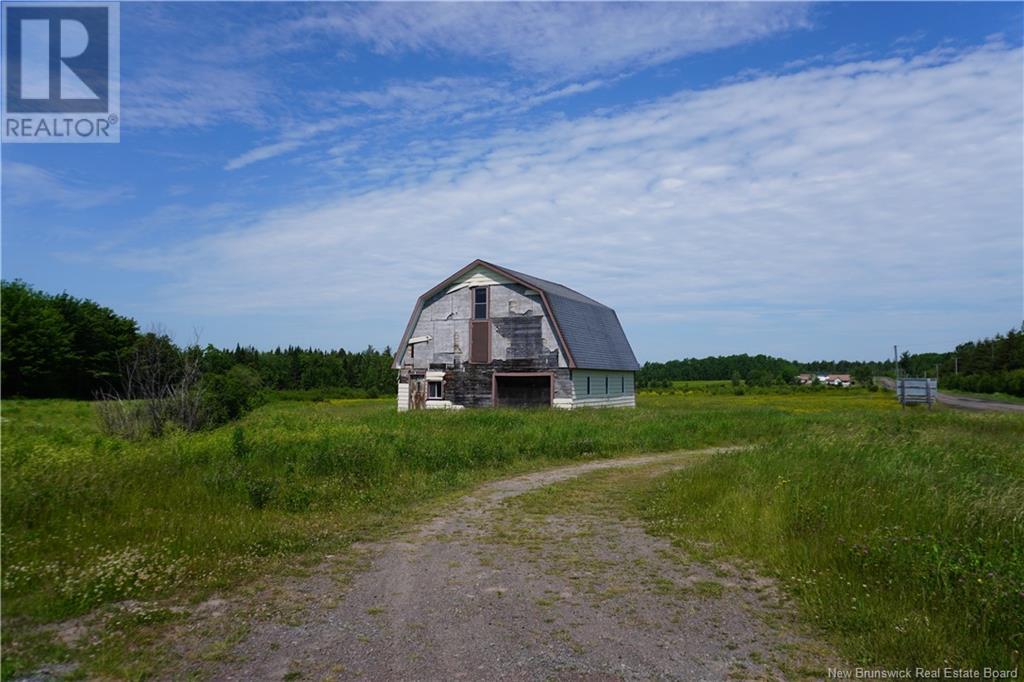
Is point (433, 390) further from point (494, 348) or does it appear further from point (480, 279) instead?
point (480, 279)

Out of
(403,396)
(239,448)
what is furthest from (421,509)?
(403,396)

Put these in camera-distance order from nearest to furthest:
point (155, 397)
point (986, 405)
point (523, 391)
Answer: point (155, 397) < point (523, 391) < point (986, 405)

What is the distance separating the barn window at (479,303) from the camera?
28.2 meters

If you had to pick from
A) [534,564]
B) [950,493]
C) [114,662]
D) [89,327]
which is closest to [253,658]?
[114,662]

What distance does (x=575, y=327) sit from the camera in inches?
1132

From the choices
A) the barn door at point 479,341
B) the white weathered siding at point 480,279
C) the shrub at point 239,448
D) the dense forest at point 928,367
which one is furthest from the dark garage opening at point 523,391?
the dense forest at point 928,367

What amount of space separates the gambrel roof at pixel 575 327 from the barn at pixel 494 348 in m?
0.06

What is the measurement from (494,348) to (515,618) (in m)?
22.7

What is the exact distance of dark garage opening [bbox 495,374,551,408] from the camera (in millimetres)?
27484

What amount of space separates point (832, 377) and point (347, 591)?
117203mm

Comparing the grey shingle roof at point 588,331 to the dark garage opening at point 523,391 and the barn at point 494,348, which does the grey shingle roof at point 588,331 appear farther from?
the dark garage opening at point 523,391

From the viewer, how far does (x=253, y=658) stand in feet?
15.0

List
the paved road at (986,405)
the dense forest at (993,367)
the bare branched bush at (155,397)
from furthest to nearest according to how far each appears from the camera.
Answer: the dense forest at (993,367), the paved road at (986,405), the bare branched bush at (155,397)

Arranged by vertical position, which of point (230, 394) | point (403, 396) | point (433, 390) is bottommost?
point (403, 396)
